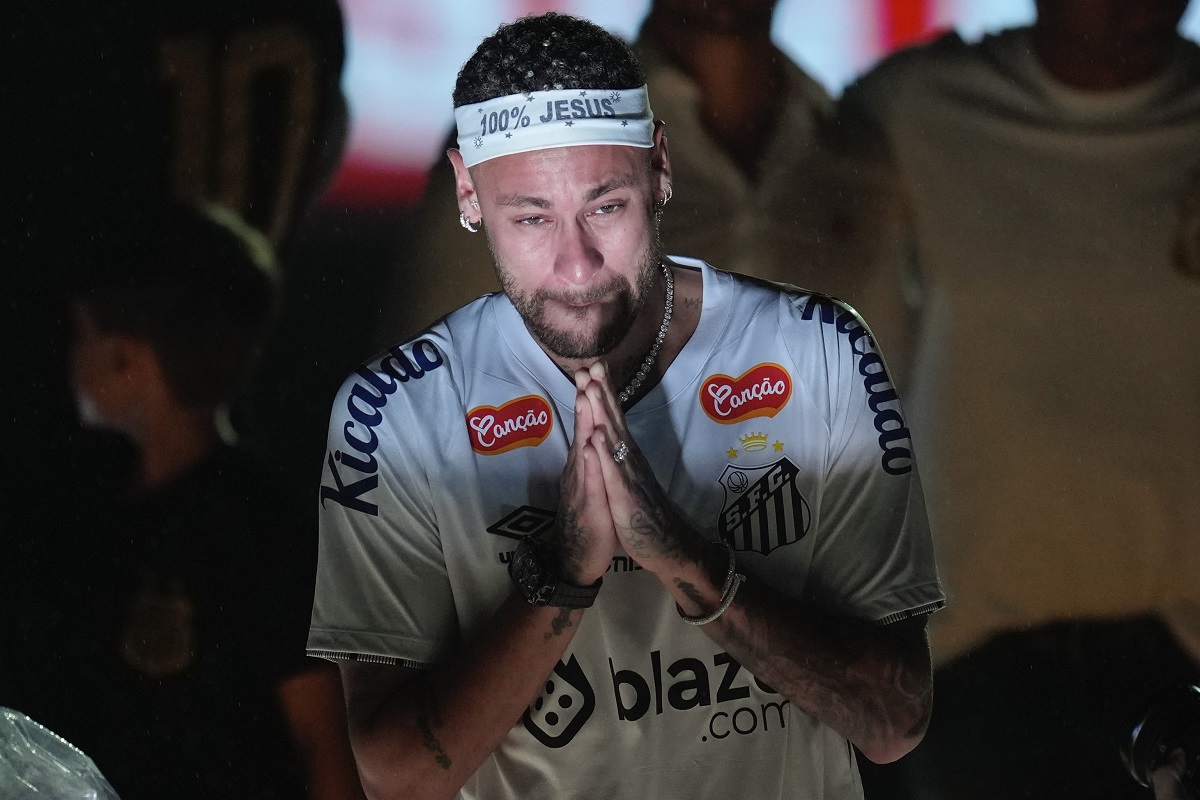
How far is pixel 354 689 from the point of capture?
1659mm

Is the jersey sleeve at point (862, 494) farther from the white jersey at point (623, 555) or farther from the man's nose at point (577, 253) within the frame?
the man's nose at point (577, 253)

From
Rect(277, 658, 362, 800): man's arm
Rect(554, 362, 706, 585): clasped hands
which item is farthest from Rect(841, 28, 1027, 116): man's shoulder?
Rect(277, 658, 362, 800): man's arm

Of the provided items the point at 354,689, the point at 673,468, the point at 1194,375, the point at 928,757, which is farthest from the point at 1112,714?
the point at 354,689

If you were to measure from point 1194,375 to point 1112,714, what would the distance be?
21.9 inches

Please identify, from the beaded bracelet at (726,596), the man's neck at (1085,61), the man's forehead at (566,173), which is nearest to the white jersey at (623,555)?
the beaded bracelet at (726,596)

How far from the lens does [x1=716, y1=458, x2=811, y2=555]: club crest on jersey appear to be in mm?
1742

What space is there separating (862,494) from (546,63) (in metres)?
0.73

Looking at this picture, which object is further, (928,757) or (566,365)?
(928,757)

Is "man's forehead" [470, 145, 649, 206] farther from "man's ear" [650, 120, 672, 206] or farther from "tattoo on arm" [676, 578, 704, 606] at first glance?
"tattoo on arm" [676, 578, 704, 606]

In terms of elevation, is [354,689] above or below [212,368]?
below

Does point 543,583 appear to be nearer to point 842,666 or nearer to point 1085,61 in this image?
point 842,666

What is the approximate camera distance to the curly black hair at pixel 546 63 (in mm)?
1607

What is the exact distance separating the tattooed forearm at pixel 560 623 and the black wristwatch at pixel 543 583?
0.01 metres

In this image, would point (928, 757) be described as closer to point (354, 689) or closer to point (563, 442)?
point (563, 442)
